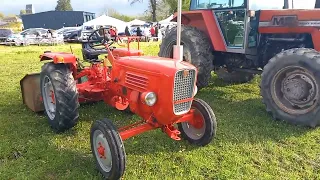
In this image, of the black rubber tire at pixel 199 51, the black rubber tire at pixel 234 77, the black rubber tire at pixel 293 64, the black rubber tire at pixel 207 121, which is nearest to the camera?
the black rubber tire at pixel 207 121

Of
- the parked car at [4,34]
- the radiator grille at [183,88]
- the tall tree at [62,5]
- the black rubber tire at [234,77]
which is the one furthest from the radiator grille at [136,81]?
the tall tree at [62,5]

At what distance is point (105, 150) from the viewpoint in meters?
3.14

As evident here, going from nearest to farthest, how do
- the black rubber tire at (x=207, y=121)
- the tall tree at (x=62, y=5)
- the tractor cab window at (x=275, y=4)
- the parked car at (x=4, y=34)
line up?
1. the black rubber tire at (x=207, y=121)
2. the tractor cab window at (x=275, y=4)
3. the parked car at (x=4, y=34)
4. the tall tree at (x=62, y=5)

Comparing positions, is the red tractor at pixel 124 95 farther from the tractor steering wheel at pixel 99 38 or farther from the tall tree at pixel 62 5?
the tall tree at pixel 62 5

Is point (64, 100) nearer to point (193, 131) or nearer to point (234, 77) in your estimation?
point (193, 131)

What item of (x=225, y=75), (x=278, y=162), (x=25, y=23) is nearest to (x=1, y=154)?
(x=278, y=162)

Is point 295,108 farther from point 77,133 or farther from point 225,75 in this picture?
point 77,133

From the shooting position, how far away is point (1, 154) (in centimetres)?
363

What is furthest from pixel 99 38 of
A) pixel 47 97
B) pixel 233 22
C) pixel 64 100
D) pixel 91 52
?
pixel 233 22

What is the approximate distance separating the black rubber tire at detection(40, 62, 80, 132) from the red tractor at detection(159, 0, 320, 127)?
2395 mm

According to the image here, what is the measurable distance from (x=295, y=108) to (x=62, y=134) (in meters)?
3.21

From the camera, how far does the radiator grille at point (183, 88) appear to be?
307cm

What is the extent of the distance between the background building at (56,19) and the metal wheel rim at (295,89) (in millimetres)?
49038

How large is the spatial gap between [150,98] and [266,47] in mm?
3184
